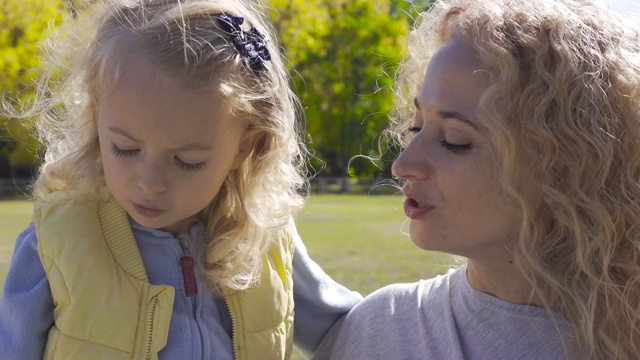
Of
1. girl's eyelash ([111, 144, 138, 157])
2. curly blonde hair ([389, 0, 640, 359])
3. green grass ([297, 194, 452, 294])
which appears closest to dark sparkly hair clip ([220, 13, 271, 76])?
girl's eyelash ([111, 144, 138, 157])

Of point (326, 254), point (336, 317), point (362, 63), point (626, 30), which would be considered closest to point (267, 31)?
point (336, 317)

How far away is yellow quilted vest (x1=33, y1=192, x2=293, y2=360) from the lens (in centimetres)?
206

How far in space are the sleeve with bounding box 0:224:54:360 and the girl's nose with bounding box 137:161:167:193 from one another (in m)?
0.30

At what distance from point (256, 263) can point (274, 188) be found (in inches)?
12.4

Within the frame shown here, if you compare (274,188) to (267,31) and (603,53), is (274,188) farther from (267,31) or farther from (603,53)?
(603,53)

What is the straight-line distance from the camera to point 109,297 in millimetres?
2105

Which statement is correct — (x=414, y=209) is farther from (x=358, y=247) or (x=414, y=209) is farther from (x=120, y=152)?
(x=358, y=247)

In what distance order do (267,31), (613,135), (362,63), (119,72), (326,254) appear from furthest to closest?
(362,63) → (326,254) → (267,31) → (119,72) → (613,135)

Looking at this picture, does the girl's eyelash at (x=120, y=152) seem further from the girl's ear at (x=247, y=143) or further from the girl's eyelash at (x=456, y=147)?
the girl's eyelash at (x=456, y=147)

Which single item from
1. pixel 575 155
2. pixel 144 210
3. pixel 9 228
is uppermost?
pixel 575 155

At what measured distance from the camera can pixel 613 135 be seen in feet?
6.37

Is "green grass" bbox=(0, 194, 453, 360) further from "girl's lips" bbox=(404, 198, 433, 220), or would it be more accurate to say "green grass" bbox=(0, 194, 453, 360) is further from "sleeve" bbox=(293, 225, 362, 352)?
"girl's lips" bbox=(404, 198, 433, 220)

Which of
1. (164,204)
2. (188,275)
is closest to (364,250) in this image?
(188,275)

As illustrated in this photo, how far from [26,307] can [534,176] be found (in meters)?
1.19
